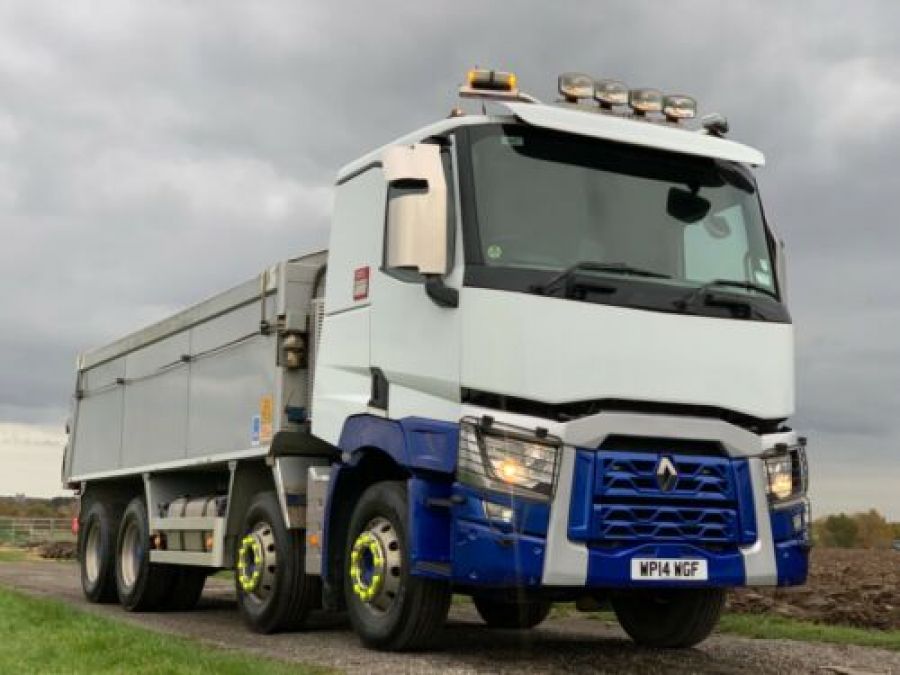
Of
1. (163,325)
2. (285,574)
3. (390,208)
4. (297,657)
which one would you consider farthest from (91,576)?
(390,208)

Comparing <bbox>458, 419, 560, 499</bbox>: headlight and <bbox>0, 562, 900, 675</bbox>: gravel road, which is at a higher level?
<bbox>458, 419, 560, 499</bbox>: headlight

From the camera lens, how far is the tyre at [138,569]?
13.8 metres

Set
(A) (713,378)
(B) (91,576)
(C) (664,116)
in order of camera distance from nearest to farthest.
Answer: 1. (A) (713,378)
2. (C) (664,116)
3. (B) (91,576)

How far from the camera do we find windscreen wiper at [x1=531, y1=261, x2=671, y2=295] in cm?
773

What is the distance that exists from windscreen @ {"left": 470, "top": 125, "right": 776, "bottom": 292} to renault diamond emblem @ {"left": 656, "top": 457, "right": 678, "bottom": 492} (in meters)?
1.15

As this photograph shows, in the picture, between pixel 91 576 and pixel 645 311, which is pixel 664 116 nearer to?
pixel 645 311

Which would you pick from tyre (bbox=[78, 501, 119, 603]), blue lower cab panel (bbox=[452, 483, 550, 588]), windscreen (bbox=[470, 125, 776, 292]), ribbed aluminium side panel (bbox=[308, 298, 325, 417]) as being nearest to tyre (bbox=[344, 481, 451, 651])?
blue lower cab panel (bbox=[452, 483, 550, 588])

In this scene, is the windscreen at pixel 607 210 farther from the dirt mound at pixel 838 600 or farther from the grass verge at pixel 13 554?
the grass verge at pixel 13 554

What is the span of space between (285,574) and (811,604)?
637 cm

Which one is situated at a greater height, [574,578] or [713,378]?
[713,378]

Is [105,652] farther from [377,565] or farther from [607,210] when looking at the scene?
[607,210]

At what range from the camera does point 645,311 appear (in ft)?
25.9

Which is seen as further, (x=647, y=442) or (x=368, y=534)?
(x=368, y=534)

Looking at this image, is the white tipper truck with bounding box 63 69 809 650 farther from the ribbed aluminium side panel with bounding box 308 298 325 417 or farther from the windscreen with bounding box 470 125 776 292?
the ribbed aluminium side panel with bounding box 308 298 325 417
